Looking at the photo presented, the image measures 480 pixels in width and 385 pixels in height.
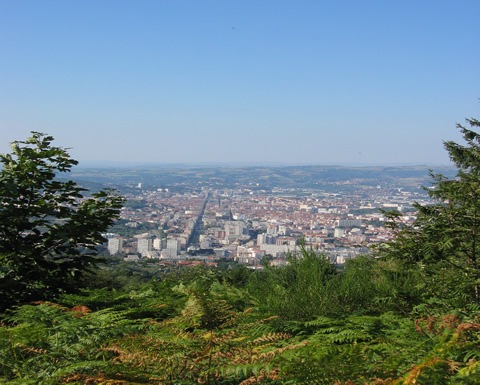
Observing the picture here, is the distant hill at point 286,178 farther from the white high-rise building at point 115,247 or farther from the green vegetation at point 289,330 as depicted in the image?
the green vegetation at point 289,330

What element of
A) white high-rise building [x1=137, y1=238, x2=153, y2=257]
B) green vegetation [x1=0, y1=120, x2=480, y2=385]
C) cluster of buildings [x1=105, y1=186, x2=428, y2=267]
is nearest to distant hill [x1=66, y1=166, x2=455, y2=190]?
cluster of buildings [x1=105, y1=186, x2=428, y2=267]

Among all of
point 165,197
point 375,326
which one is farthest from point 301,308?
point 165,197

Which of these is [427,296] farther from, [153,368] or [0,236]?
[0,236]

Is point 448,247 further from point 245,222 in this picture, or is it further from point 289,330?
point 245,222

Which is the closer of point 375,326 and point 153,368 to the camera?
point 153,368

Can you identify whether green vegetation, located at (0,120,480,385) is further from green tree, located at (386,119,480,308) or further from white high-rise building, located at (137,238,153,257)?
white high-rise building, located at (137,238,153,257)
